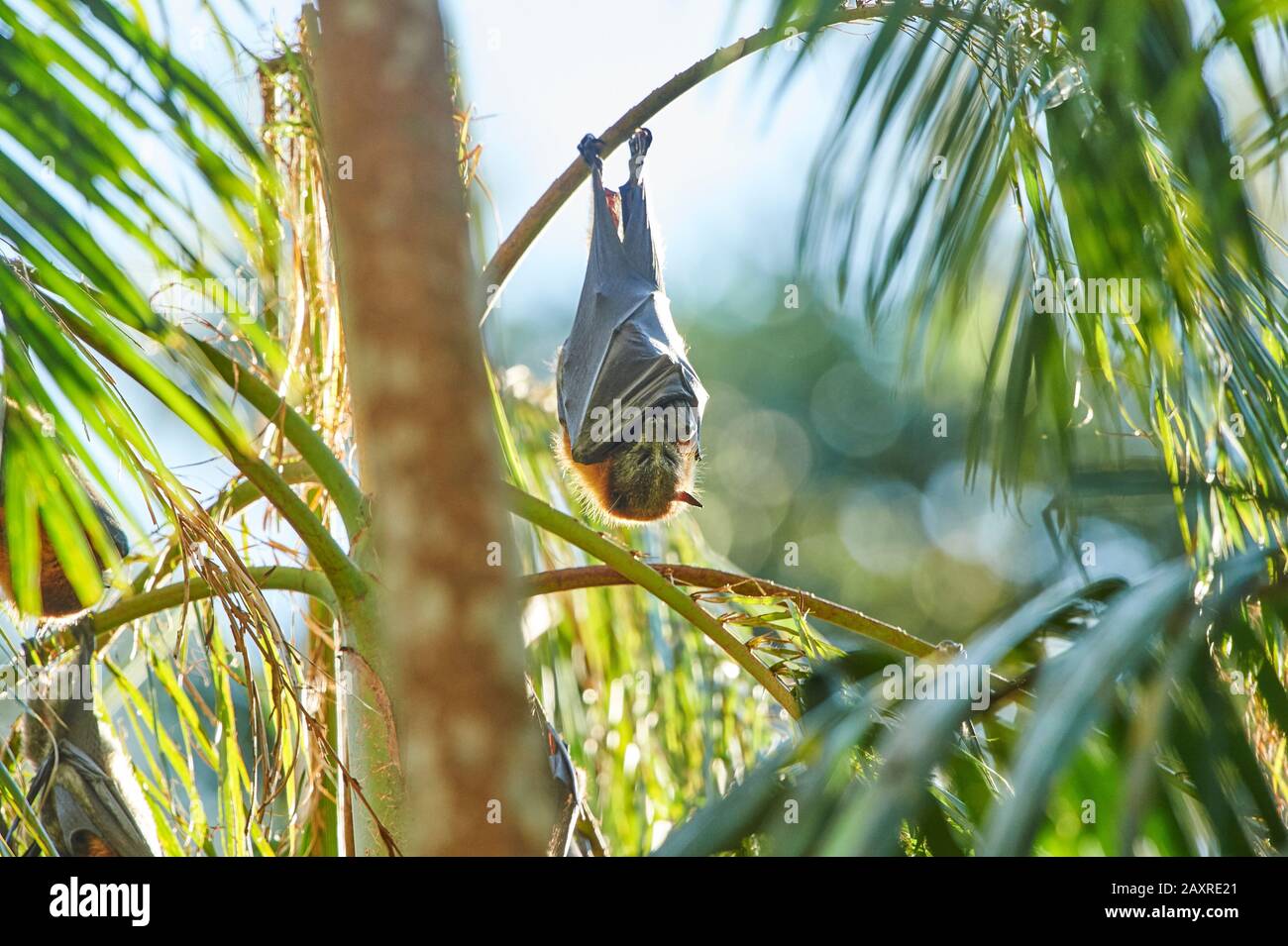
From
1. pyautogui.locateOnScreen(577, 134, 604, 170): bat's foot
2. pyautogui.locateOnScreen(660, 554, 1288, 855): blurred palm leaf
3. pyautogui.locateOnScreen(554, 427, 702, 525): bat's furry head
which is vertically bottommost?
pyautogui.locateOnScreen(660, 554, 1288, 855): blurred palm leaf

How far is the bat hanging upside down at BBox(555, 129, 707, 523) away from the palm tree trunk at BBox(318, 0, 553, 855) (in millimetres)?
2419

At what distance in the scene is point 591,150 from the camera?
253 centimetres

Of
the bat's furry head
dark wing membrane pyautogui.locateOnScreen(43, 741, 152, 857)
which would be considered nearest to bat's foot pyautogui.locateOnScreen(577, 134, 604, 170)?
the bat's furry head

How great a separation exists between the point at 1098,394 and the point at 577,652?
1.73 m

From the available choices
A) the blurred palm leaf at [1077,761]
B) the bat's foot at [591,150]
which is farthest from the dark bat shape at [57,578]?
the blurred palm leaf at [1077,761]

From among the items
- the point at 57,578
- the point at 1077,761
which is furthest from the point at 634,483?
the point at 1077,761

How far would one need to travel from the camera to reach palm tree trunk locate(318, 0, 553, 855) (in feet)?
2.51

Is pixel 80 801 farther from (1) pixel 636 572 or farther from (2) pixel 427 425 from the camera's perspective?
(2) pixel 427 425

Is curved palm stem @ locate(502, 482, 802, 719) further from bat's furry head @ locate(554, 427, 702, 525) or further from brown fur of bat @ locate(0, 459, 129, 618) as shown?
bat's furry head @ locate(554, 427, 702, 525)

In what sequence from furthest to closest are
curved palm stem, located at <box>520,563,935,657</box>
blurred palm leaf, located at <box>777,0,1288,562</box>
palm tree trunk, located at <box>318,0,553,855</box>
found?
curved palm stem, located at <box>520,563,935,657</box>, blurred palm leaf, located at <box>777,0,1288,562</box>, palm tree trunk, located at <box>318,0,553,855</box>

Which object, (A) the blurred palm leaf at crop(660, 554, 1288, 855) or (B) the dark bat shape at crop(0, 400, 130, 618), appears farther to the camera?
(B) the dark bat shape at crop(0, 400, 130, 618)

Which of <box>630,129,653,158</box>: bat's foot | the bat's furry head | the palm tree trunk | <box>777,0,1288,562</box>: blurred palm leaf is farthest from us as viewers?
the bat's furry head
